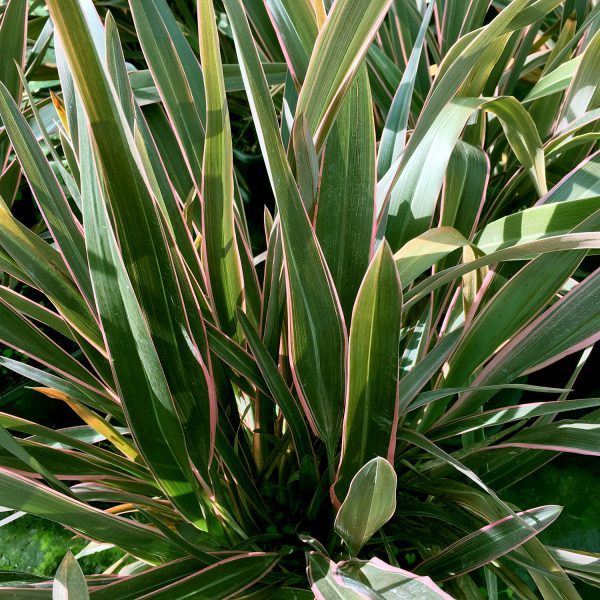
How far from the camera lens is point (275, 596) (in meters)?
0.56

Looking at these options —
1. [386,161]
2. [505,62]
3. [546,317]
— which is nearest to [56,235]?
[386,161]

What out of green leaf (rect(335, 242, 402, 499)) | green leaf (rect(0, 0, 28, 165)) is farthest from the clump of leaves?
green leaf (rect(0, 0, 28, 165))

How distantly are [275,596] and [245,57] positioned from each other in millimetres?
446

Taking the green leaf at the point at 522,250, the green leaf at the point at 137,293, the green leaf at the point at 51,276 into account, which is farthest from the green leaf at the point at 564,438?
the green leaf at the point at 51,276

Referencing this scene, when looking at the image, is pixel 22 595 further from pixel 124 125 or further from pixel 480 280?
pixel 480 280

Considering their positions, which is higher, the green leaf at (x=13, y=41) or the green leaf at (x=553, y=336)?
the green leaf at (x=13, y=41)

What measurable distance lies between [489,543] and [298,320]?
0.23 meters

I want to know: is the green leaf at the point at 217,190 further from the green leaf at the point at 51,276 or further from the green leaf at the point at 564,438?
the green leaf at the point at 564,438

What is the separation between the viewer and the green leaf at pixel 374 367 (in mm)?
412

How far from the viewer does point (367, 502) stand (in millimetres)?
420

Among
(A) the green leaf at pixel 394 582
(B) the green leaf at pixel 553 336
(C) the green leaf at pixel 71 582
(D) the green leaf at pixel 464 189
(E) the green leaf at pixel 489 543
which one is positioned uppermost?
(D) the green leaf at pixel 464 189

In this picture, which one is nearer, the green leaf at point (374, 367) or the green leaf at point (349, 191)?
the green leaf at point (374, 367)

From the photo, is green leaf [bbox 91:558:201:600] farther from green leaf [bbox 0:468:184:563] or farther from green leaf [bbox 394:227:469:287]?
green leaf [bbox 394:227:469:287]

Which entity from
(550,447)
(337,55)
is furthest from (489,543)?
(337,55)
